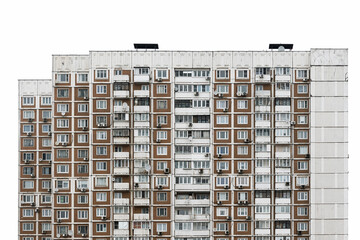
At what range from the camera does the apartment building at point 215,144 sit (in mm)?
64062

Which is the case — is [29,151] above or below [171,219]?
above

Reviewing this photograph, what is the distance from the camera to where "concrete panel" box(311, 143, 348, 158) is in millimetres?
63781

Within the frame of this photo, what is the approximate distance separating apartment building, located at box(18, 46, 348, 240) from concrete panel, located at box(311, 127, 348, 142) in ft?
0.38

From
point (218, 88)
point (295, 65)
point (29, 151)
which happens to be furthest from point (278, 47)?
point (29, 151)

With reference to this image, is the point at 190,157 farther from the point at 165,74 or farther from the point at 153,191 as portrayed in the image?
the point at 165,74

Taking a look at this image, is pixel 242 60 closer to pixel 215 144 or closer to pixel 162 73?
pixel 162 73

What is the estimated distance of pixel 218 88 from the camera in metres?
65.0

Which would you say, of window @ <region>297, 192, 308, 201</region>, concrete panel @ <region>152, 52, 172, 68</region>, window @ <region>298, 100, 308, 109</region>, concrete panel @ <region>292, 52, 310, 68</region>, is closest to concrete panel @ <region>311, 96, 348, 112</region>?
window @ <region>298, 100, 308, 109</region>

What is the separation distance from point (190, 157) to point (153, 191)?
5.95 m

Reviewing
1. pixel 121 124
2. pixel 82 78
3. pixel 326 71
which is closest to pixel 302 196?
pixel 326 71

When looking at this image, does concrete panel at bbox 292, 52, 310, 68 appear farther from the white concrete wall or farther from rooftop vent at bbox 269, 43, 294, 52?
rooftop vent at bbox 269, 43, 294, 52

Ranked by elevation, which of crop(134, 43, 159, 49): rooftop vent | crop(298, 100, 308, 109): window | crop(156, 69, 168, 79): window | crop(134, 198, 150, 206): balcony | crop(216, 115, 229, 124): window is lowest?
crop(134, 198, 150, 206): balcony

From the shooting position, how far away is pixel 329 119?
63.9 m

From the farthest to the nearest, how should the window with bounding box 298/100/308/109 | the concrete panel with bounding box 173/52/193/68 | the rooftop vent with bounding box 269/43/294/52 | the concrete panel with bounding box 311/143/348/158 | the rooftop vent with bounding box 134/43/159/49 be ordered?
the rooftop vent with bounding box 269/43/294/52
the rooftop vent with bounding box 134/43/159/49
the concrete panel with bounding box 173/52/193/68
the window with bounding box 298/100/308/109
the concrete panel with bounding box 311/143/348/158
